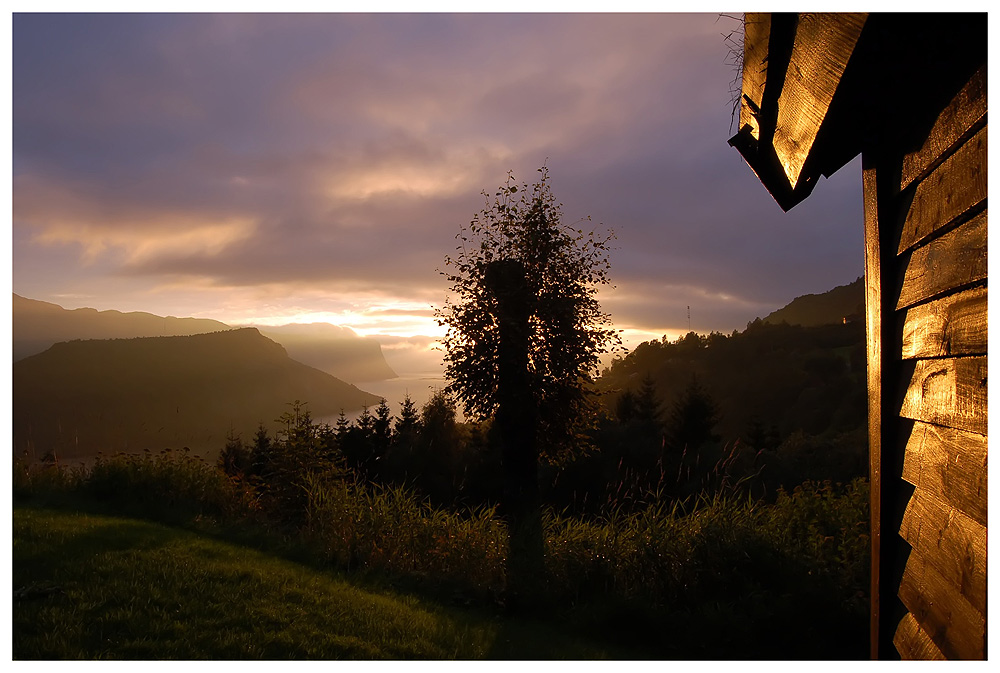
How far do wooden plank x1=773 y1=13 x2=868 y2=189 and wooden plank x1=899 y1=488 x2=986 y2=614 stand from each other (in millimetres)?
1461

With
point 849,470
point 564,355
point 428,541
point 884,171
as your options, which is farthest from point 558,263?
point 849,470

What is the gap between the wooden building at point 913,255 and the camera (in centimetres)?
178

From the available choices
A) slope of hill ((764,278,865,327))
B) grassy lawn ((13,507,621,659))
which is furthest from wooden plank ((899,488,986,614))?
slope of hill ((764,278,865,327))

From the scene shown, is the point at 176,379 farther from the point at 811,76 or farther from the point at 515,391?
the point at 811,76

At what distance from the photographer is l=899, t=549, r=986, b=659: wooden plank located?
1.73 metres

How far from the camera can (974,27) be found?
176 centimetres

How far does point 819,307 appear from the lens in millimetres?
90750

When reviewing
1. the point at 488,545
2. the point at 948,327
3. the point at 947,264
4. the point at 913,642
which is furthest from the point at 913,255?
the point at 488,545

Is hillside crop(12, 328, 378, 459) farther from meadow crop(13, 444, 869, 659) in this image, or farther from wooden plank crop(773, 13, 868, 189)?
wooden plank crop(773, 13, 868, 189)

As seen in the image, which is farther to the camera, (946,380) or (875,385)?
(875,385)

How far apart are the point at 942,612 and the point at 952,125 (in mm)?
1614

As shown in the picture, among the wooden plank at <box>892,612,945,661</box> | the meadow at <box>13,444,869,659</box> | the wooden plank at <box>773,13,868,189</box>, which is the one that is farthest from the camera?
the meadow at <box>13,444,869,659</box>

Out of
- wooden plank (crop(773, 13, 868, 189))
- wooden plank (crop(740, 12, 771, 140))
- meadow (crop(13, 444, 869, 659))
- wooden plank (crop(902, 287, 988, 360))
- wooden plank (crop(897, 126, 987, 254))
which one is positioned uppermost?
wooden plank (crop(740, 12, 771, 140))
